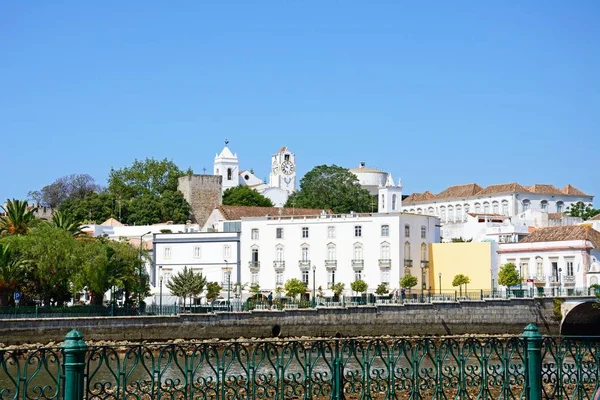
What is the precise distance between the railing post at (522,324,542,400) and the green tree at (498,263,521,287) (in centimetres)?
4333

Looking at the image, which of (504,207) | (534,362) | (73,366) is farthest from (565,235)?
(73,366)

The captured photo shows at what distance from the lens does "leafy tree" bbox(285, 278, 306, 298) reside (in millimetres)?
56531

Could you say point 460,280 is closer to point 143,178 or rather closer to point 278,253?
point 278,253

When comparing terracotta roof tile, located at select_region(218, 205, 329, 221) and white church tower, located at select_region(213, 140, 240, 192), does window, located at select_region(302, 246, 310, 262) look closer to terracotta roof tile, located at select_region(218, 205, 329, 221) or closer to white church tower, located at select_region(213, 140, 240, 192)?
terracotta roof tile, located at select_region(218, 205, 329, 221)

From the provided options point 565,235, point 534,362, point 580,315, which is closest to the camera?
point 534,362

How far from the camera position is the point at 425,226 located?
61.2m

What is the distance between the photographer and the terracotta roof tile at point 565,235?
57.1m

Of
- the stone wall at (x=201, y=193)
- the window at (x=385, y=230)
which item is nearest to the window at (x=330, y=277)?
the window at (x=385, y=230)

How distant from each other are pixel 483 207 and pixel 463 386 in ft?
276

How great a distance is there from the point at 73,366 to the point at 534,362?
242 inches

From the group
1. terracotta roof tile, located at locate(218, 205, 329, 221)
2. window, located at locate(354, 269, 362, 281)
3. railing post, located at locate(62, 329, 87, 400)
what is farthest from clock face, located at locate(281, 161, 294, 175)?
railing post, located at locate(62, 329, 87, 400)

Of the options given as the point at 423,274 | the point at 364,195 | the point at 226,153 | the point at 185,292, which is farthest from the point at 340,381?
the point at 226,153

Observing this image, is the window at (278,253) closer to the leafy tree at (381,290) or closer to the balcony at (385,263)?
the balcony at (385,263)

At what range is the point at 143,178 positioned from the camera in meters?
100
